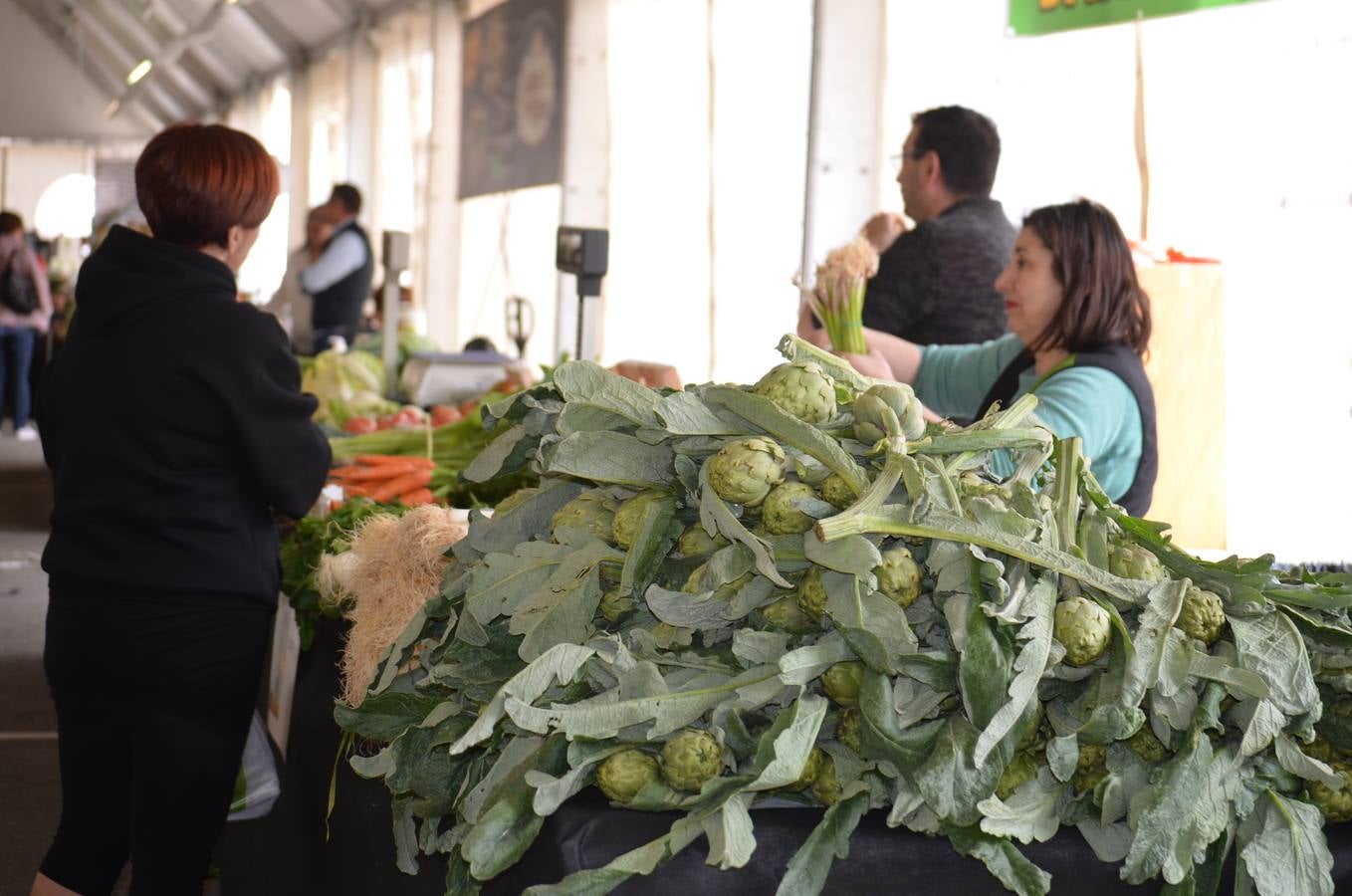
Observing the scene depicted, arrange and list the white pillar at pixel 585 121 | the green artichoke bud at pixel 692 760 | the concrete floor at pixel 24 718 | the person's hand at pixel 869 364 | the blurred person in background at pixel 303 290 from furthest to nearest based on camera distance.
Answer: the white pillar at pixel 585 121, the blurred person in background at pixel 303 290, the concrete floor at pixel 24 718, the person's hand at pixel 869 364, the green artichoke bud at pixel 692 760

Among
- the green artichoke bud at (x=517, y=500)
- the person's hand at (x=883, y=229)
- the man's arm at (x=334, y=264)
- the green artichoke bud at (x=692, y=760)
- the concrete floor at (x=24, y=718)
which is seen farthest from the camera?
the man's arm at (x=334, y=264)

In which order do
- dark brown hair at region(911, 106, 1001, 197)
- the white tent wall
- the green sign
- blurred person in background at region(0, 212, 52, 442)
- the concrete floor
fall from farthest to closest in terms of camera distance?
blurred person in background at region(0, 212, 52, 442) → the green sign → the white tent wall → dark brown hair at region(911, 106, 1001, 197) → the concrete floor

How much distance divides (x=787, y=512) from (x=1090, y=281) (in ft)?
4.61

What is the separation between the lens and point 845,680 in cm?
105

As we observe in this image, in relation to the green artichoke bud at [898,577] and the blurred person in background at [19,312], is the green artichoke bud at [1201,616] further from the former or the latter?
the blurred person in background at [19,312]

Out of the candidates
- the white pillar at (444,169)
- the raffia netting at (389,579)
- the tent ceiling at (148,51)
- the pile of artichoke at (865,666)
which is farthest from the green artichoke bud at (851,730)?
the tent ceiling at (148,51)

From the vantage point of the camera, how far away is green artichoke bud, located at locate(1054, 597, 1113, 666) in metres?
1.05

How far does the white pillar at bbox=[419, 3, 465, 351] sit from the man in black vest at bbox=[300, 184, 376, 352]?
3700 millimetres

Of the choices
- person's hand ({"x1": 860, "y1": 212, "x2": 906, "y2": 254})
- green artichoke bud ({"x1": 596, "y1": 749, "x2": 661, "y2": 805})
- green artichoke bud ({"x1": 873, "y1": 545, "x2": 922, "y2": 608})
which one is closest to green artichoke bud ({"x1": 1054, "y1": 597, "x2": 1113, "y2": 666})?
green artichoke bud ({"x1": 873, "y1": 545, "x2": 922, "y2": 608})

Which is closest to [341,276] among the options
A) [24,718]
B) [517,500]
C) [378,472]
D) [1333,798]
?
[24,718]

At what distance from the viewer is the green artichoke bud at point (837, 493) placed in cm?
111

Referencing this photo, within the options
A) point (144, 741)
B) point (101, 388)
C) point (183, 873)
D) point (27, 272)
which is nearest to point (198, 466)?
point (101, 388)

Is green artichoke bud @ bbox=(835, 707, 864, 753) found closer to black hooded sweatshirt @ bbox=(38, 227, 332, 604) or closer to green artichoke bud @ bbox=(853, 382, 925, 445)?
green artichoke bud @ bbox=(853, 382, 925, 445)

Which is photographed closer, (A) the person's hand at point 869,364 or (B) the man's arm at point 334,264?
(A) the person's hand at point 869,364
